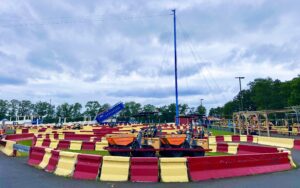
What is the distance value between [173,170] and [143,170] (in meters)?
0.73

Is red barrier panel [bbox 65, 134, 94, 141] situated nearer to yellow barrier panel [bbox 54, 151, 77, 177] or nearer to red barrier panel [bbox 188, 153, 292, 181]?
yellow barrier panel [bbox 54, 151, 77, 177]

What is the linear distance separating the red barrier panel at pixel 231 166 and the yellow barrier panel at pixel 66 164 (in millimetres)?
3111

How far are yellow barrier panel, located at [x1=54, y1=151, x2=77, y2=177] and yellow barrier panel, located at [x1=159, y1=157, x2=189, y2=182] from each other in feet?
8.04

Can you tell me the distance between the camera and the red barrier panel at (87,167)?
7676 mm

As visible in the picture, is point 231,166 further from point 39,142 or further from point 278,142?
point 39,142

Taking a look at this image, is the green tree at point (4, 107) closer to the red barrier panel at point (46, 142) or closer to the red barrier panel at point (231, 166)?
the red barrier panel at point (46, 142)

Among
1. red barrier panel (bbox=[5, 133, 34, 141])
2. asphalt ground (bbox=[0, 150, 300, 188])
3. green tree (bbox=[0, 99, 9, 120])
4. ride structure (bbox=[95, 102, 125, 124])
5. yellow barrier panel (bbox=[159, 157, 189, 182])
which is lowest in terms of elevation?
asphalt ground (bbox=[0, 150, 300, 188])

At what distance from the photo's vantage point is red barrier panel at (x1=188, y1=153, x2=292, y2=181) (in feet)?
24.7

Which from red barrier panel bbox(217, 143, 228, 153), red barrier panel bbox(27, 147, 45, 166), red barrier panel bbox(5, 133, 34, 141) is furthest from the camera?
red barrier panel bbox(5, 133, 34, 141)

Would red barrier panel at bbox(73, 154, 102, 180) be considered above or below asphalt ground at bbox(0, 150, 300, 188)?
above

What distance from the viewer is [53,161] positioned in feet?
29.8

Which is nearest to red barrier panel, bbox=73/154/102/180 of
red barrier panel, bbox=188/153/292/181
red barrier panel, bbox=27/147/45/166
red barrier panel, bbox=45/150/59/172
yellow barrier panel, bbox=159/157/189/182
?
red barrier panel, bbox=45/150/59/172

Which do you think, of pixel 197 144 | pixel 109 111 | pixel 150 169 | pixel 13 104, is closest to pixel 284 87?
pixel 109 111

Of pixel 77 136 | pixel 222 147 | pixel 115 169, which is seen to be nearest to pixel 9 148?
pixel 77 136
